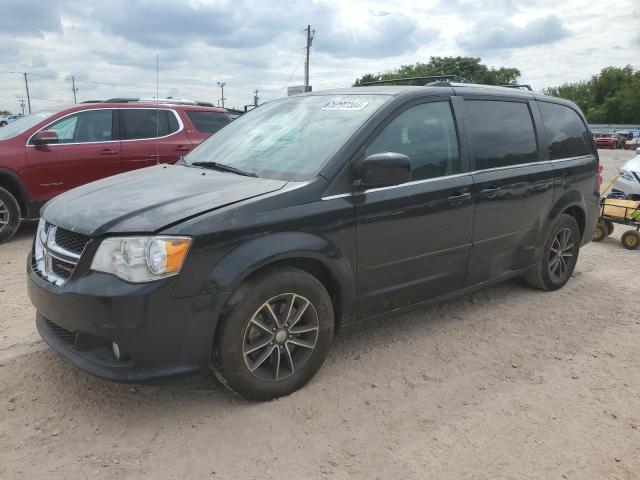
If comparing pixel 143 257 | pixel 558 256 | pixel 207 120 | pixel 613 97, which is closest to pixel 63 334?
pixel 143 257

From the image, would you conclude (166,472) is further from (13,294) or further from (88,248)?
(13,294)

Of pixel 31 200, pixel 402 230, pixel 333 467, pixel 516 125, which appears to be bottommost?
pixel 333 467

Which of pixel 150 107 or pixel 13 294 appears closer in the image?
pixel 13 294

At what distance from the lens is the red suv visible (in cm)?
660

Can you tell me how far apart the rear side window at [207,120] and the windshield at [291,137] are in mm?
4110

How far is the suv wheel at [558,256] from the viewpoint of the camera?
485cm

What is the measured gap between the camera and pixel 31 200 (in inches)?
263

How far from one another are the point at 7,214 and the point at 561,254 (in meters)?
6.18

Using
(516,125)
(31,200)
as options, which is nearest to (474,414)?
(516,125)

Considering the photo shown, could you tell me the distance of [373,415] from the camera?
295 cm

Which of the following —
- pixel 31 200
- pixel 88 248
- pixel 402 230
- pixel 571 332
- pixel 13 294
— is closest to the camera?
pixel 88 248

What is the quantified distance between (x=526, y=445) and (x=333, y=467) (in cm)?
99

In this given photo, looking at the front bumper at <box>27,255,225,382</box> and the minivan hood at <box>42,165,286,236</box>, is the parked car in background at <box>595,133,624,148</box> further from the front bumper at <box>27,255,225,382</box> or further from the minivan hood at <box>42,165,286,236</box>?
the front bumper at <box>27,255,225,382</box>

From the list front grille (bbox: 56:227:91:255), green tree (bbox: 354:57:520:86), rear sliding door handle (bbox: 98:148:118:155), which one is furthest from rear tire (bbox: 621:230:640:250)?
green tree (bbox: 354:57:520:86)
